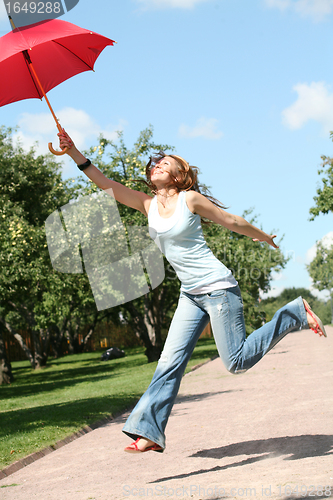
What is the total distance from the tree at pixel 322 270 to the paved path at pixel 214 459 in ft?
126

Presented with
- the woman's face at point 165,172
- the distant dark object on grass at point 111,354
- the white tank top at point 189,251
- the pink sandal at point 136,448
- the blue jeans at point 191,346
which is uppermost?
the woman's face at point 165,172

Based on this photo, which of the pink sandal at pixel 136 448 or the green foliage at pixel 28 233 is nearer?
the pink sandal at pixel 136 448

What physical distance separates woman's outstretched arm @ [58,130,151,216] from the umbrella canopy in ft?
2.57

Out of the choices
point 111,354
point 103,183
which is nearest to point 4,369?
point 111,354

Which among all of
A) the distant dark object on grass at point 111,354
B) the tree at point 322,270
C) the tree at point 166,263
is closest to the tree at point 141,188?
the tree at point 166,263

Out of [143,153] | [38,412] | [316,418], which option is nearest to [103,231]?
[143,153]

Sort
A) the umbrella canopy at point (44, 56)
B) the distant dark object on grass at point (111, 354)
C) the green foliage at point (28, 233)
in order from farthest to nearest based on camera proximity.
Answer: the distant dark object on grass at point (111, 354)
the green foliage at point (28, 233)
the umbrella canopy at point (44, 56)

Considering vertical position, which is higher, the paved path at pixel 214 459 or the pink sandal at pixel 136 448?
the pink sandal at pixel 136 448

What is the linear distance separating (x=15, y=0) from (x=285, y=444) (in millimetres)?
4644

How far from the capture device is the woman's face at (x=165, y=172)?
3.88 m

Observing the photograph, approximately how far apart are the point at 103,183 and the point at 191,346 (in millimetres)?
1392

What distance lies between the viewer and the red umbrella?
3.98 metres

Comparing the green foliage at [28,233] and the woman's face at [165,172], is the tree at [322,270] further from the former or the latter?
the woman's face at [165,172]

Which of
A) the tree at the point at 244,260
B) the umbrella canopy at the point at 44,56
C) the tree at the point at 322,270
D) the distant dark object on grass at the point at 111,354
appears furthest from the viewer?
the tree at the point at 322,270
